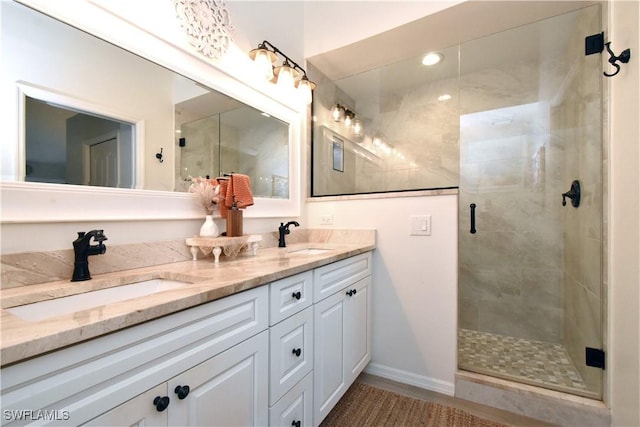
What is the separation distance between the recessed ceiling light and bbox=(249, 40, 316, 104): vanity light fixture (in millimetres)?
971

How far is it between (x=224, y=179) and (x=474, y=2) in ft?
5.72

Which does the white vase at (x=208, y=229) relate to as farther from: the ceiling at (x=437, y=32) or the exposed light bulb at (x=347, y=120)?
the exposed light bulb at (x=347, y=120)

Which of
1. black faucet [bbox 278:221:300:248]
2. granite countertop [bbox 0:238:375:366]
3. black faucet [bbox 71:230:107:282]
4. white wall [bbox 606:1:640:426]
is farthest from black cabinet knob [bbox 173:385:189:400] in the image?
white wall [bbox 606:1:640:426]

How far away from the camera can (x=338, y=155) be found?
2.54 m

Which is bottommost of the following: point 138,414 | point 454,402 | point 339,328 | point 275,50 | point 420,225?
point 454,402

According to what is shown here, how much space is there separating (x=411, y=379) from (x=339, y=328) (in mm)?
774

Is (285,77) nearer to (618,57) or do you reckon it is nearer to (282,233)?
(282,233)

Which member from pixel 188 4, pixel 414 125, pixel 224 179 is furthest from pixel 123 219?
pixel 414 125

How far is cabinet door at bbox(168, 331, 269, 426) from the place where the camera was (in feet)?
2.23

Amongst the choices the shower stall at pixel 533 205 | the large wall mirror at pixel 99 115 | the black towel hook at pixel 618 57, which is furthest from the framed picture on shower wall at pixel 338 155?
the black towel hook at pixel 618 57

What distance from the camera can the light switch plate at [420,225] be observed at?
1.74 m

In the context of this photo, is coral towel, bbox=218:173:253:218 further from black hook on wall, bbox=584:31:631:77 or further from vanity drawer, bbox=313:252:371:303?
black hook on wall, bbox=584:31:631:77

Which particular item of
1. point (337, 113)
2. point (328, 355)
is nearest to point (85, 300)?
point (328, 355)

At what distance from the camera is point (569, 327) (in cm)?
191
